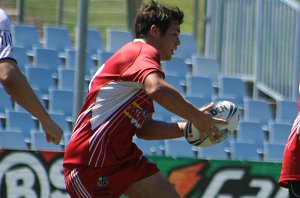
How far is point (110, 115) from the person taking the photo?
519 centimetres

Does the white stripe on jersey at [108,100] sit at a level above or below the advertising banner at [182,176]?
above

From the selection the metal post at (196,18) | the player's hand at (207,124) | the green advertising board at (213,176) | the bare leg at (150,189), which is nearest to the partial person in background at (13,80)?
the player's hand at (207,124)

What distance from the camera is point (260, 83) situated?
43.4 feet

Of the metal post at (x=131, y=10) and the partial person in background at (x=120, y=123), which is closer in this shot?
the partial person in background at (x=120, y=123)

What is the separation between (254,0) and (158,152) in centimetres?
370

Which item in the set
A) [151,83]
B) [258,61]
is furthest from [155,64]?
[258,61]

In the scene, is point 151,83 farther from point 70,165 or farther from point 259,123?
point 259,123

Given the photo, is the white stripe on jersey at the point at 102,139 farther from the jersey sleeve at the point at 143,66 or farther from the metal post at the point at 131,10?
the metal post at the point at 131,10

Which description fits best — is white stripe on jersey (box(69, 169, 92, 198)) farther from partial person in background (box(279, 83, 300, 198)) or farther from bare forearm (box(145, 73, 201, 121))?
partial person in background (box(279, 83, 300, 198))

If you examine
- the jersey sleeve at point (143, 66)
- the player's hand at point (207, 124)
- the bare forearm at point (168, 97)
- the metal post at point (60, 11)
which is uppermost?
the jersey sleeve at point (143, 66)

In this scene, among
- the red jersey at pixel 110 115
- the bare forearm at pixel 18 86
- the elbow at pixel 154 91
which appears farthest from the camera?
the red jersey at pixel 110 115

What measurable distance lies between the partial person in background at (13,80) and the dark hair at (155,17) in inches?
42.2

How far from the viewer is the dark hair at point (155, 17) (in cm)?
530

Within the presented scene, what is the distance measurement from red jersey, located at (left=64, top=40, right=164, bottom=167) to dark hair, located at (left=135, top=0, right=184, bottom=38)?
0.11 metres
